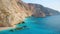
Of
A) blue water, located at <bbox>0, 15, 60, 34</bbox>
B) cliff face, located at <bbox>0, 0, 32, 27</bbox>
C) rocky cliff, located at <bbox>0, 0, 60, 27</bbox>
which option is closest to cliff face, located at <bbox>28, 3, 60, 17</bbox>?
rocky cliff, located at <bbox>0, 0, 60, 27</bbox>

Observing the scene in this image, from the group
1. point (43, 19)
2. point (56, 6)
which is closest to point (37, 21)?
point (43, 19)

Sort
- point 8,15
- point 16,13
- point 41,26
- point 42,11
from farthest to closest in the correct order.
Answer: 1. point 16,13
2. point 8,15
3. point 42,11
4. point 41,26

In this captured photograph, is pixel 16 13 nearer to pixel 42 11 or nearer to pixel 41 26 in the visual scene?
pixel 42 11

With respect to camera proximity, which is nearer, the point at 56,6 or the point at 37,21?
the point at 56,6

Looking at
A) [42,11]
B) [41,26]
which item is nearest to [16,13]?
[42,11]

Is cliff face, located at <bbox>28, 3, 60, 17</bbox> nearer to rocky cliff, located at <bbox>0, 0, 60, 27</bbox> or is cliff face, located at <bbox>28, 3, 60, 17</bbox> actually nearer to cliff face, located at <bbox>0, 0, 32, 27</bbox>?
rocky cliff, located at <bbox>0, 0, 60, 27</bbox>

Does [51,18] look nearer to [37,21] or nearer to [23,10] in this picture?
[37,21]

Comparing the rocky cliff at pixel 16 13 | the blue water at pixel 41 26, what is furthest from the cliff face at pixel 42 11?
the blue water at pixel 41 26

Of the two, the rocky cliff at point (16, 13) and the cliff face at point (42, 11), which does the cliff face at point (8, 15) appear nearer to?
the rocky cliff at point (16, 13)

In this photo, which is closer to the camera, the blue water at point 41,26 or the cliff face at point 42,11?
the blue water at point 41,26
